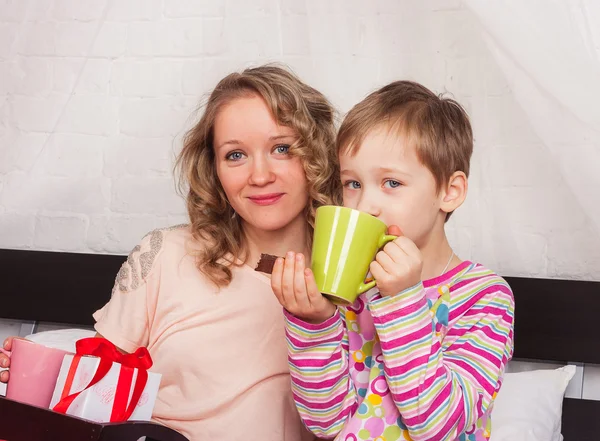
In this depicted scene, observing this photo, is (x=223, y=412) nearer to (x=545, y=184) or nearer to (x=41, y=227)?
(x=545, y=184)

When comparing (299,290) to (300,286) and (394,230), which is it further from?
(394,230)

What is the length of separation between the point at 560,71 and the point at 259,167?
0.54m

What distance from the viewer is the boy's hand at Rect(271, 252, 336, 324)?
105 centimetres

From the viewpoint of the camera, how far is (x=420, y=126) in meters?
1.15

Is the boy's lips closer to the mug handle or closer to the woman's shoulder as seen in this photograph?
the woman's shoulder

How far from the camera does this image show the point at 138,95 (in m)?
2.19

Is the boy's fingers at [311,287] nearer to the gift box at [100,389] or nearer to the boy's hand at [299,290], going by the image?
the boy's hand at [299,290]

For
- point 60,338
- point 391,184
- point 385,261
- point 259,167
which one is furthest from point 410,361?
point 60,338

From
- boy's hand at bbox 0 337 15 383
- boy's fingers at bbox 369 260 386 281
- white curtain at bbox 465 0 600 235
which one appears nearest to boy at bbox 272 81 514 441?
boy's fingers at bbox 369 260 386 281

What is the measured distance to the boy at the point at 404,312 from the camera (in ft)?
3.42

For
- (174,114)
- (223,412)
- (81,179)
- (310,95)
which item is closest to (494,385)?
(223,412)

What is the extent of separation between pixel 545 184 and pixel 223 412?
87cm

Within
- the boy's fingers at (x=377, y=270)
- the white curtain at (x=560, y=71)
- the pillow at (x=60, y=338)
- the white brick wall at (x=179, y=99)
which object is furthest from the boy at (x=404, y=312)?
the pillow at (x=60, y=338)

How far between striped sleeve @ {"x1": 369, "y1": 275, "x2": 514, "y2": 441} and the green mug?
49 mm
